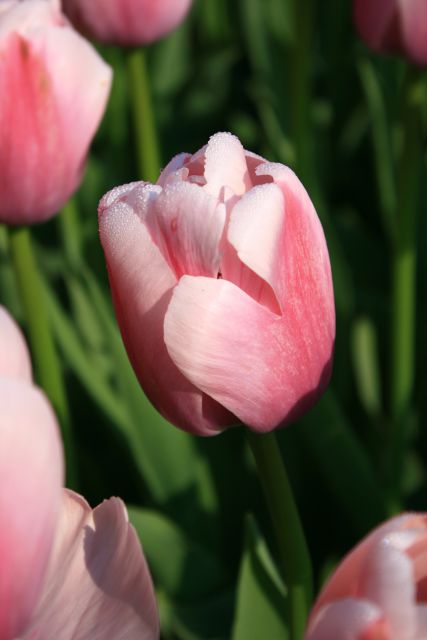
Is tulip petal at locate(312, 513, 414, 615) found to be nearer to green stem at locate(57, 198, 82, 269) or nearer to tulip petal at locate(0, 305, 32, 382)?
tulip petal at locate(0, 305, 32, 382)

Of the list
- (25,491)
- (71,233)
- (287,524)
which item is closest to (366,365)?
(71,233)

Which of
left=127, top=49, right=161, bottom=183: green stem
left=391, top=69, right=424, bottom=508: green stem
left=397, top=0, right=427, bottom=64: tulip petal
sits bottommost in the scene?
left=391, top=69, right=424, bottom=508: green stem

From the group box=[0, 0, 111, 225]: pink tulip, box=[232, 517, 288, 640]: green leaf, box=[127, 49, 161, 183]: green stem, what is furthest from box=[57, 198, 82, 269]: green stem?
box=[232, 517, 288, 640]: green leaf

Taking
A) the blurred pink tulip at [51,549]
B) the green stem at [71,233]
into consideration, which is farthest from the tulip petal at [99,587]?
the green stem at [71,233]

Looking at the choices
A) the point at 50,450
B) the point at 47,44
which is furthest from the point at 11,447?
the point at 47,44

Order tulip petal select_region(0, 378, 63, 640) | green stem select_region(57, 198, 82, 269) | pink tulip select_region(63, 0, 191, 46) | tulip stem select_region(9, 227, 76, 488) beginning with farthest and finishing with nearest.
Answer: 1. green stem select_region(57, 198, 82, 269)
2. pink tulip select_region(63, 0, 191, 46)
3. tulip stem select_region(9, 227, 76, 488)
4. tulip petal select_region(0, 378, 63, 640)

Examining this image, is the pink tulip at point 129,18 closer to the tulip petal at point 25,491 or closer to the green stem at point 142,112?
the green stem at point 142,112

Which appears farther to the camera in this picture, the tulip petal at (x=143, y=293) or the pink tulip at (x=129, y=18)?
the pink tulip at (x=129, y=18)
